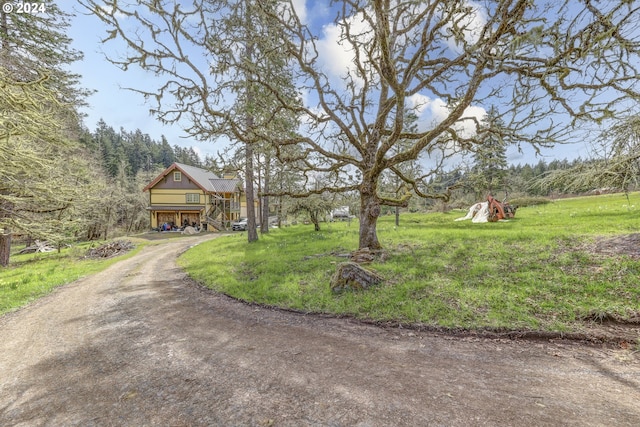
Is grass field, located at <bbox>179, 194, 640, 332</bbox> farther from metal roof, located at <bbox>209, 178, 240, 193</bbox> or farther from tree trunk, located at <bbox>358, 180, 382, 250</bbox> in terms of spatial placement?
metal roof, located at <bbox>209, 178, 240, 193</bbox>

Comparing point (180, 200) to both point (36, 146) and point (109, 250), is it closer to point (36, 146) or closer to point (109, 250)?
point (109, 250)

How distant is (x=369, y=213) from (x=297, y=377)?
21.7 ft

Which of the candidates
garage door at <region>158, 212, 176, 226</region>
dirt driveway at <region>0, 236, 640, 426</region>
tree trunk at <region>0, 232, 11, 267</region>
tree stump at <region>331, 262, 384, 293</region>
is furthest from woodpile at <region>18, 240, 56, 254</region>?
tree stump at <region>331, 262, 384, 293</region>

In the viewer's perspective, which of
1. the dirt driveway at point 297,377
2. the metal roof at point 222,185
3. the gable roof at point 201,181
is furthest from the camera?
the metal roof at point 222,185

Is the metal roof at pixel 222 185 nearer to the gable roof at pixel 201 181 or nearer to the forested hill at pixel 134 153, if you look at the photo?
the gable roof at pixel 201 181

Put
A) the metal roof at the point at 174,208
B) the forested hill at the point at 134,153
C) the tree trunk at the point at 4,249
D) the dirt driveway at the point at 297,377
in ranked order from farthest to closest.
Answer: the forested hill at the point at 134,153, the metal roof at the point at 174,208, the tree trunk at the point at 4,249, the dirt driveway at the point at 297,377

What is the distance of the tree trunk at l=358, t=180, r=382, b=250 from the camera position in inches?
369

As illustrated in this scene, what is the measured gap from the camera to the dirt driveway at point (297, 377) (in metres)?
2.88

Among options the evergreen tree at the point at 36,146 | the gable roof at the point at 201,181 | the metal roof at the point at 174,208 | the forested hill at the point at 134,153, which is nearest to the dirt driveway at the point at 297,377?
the evergreen tree at the point at 36,146

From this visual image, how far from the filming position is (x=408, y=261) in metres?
8.52

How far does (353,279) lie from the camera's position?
6.97m

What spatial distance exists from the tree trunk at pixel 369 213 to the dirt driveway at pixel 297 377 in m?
4.43

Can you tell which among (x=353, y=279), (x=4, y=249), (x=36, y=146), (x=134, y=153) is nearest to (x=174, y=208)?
(x=4, y=249)

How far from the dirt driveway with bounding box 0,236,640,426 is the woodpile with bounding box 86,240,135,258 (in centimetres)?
1593
